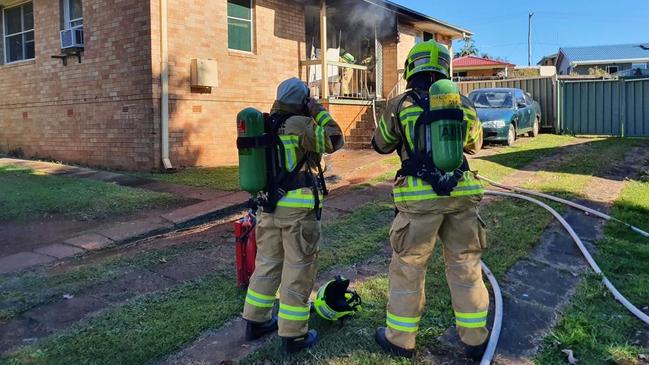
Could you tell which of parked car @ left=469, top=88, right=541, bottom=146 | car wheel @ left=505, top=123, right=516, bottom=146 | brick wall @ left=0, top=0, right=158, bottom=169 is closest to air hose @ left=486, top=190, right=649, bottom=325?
parked car @ left=469, top=88, right=541, bottom=146

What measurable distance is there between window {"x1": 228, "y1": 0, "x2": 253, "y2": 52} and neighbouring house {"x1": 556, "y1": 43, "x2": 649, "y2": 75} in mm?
27065

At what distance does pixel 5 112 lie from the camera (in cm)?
1277

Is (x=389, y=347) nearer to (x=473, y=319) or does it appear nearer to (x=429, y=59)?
(x=473, y=319)

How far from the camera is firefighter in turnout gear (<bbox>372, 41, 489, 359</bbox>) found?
113 inches

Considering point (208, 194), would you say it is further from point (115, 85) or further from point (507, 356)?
point (507, 356)

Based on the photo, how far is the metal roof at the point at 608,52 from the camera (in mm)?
33219

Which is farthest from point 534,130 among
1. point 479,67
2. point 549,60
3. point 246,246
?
point 549,60

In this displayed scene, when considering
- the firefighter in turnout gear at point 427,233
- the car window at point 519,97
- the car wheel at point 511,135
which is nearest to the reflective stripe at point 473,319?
the firefighter in turnout gear at point 427,233

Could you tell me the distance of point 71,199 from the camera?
725 cm

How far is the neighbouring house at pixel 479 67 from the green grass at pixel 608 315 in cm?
2651

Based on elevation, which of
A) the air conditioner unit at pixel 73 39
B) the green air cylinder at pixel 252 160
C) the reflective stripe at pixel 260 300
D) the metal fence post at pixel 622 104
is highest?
the air conditioner unit at pixel 73 39

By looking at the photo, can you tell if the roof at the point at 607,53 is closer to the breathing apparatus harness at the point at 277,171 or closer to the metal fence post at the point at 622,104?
the metal fence post at the point at 622,104

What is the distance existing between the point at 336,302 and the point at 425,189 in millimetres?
1069

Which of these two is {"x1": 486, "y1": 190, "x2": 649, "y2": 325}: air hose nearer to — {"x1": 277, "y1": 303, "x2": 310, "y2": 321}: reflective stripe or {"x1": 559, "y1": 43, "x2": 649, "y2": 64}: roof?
{"x1": 277, "y1": 303, "x2": 310, "y2": 321}: reflective stripe
